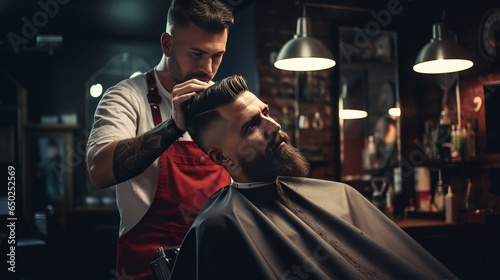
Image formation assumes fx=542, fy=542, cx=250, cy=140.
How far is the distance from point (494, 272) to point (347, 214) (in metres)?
3.29

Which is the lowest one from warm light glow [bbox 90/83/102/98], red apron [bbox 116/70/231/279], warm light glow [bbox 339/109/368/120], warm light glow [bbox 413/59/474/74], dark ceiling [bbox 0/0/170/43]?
red apron [bbox 116/70/231/279]

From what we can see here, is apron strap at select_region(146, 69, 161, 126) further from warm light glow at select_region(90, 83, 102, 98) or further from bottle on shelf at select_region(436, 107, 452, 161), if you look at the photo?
warm light glow at select_region(90, 83, 102, 98)

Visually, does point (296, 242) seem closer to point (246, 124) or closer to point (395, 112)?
point (246, 124)

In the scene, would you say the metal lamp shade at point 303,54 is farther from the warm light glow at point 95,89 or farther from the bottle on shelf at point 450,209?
the warm light glow at point 95,89

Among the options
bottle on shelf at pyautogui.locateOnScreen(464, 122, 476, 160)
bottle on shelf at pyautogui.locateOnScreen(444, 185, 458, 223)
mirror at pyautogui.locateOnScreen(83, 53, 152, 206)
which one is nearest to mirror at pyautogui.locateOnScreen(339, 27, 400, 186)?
bottle on shelf at pyautogui.locateOnScreen(464, 122, 476, 160)

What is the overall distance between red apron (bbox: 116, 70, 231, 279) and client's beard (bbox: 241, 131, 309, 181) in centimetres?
30

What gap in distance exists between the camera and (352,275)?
4.87 ft

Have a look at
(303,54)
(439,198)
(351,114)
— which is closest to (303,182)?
(303,54)

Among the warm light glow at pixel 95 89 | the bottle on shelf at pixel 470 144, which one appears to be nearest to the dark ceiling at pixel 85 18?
the warm light glow at pixel 95 89

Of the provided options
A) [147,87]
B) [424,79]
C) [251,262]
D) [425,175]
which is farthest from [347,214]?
[424,79]

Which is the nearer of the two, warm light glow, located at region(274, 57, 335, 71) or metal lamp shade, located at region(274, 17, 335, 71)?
metal lamp shade, located at region(274, 17, 335, 71)

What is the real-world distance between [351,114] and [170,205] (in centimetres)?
367

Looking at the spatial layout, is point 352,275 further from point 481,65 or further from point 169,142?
point 481,65

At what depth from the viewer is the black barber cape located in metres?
1.48
